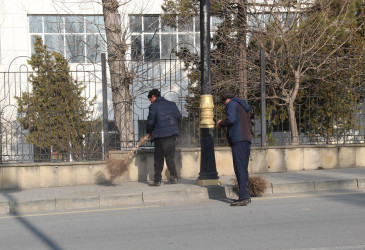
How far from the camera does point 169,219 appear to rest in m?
7.41

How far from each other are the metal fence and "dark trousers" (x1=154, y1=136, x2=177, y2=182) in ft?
5.01

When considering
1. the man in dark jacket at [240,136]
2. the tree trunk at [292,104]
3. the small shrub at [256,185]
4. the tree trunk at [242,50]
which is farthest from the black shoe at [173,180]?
the tree trunk at [292,104]

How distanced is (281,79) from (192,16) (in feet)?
14.1

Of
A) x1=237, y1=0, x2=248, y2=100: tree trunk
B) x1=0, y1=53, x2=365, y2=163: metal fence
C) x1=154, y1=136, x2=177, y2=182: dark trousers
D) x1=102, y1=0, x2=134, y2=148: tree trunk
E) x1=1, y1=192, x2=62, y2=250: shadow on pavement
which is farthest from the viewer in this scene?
x1=237, y1=0, x2=248, y2=100: tree trunk

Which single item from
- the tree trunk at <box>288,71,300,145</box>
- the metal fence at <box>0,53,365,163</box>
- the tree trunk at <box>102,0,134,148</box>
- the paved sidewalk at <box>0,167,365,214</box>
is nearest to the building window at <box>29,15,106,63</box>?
the metal fence at <box>0,53,365,163</box>

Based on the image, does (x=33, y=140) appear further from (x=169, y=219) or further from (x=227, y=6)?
(x=227, y=6)

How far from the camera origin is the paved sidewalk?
872 centimetres

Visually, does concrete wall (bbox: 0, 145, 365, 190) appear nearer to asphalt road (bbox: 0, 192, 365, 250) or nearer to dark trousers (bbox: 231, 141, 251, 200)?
asphalt road (bbox: 0, 192, 365, 250)

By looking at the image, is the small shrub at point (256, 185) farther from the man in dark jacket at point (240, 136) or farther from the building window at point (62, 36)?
the building window at point (62, 36)

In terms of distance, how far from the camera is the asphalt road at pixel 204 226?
590cm

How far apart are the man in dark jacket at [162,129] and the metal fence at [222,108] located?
154cm

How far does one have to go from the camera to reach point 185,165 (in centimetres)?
1105

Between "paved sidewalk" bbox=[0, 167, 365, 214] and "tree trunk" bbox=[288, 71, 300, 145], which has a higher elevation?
"tree trunk" bbox=[288, 71, 300, 145]

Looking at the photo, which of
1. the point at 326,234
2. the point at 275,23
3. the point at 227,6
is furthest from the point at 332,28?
the point at 326,234
